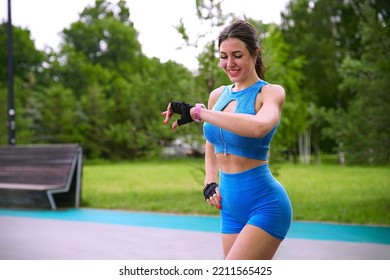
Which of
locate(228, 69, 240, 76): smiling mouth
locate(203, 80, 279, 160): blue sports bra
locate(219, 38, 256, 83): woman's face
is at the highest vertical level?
locate(219, 38, 256, 83): woman's face

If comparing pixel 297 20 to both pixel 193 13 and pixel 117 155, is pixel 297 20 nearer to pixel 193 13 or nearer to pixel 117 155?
pixel 117 155

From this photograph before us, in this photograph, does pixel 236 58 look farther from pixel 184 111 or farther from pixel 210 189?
pixel 210 189

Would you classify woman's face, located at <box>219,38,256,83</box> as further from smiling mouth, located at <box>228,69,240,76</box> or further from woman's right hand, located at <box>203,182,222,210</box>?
woman's right hand, located at <box>203,182,222,210</box>

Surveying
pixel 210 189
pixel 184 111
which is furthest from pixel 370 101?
pixel 184 111

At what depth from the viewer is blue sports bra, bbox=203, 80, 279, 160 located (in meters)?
2.38

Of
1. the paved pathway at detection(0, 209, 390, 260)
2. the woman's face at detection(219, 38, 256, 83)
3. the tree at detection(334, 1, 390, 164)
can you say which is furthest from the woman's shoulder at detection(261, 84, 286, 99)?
the tree at detection(334, 1, 390, 164)

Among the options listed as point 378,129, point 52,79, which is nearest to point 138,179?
point 378,129

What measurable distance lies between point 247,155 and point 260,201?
0.68ft

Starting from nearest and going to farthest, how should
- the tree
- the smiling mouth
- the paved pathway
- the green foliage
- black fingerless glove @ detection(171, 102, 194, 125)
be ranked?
black fingerless glove @ detection(171, 102, 194, 125) < the smiling mouth < the paved pathway < the tree < the green foliage

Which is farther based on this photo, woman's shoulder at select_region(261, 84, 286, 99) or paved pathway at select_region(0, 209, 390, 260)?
paved pathway at select_region(0, 209, 390, 260)

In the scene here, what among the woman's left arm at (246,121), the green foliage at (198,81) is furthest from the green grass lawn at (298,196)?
the woman's left arm at (246,121)

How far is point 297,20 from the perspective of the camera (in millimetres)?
26094
